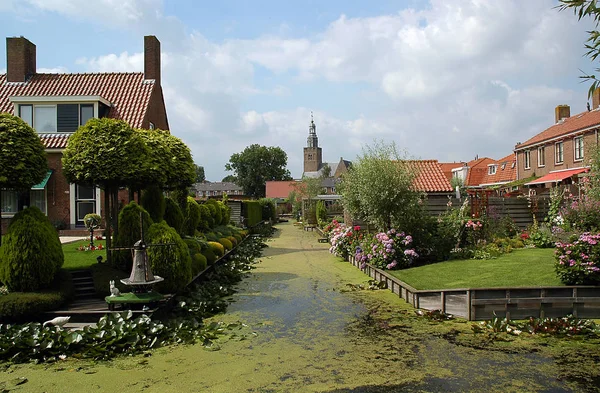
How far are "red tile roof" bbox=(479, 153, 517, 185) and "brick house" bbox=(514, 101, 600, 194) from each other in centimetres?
209

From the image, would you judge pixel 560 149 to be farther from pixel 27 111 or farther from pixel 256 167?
pixel 256 167

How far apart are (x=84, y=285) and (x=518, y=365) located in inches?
306

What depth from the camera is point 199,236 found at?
1670 cm

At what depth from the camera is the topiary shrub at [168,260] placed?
9289 millimetres

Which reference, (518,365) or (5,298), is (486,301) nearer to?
(518,365)

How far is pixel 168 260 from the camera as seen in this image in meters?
9.38

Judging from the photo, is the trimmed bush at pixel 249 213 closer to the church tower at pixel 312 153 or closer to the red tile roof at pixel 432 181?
the red tile roof at pixel 432 181

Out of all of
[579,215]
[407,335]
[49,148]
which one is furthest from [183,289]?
[49,148]

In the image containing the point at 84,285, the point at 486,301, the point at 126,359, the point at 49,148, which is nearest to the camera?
the point at 126,359

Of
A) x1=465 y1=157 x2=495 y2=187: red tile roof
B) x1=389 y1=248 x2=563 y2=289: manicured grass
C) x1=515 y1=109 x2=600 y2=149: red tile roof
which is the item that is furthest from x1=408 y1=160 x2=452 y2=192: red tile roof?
x1=465 y1=157 x2=495 y2=187: red tile roof

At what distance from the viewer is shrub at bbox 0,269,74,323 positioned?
743 cm

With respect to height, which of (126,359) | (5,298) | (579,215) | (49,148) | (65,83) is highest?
(65,83)

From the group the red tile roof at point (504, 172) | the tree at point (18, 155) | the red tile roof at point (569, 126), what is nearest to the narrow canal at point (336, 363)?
the tree at point (18, 155)

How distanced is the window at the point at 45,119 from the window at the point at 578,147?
27.1 m
